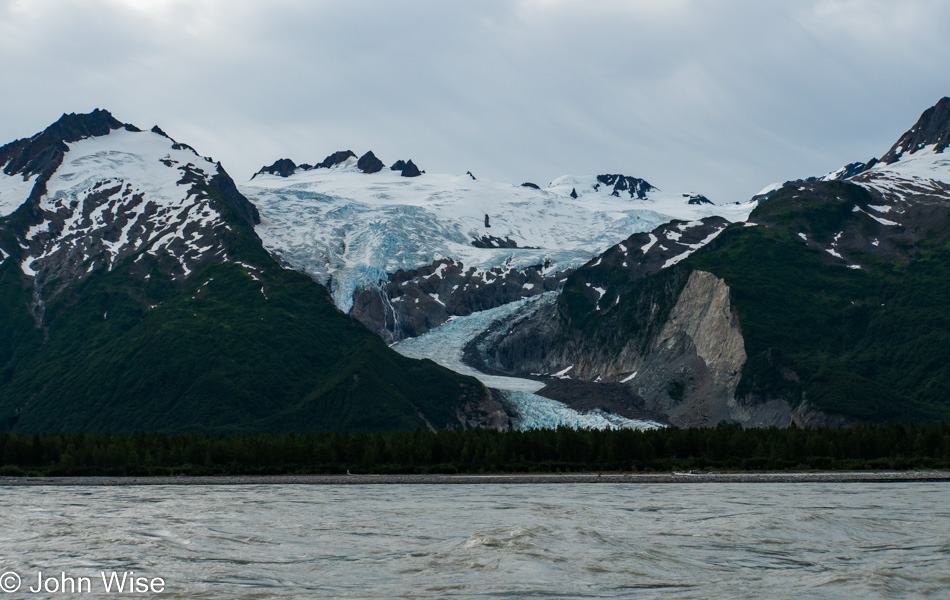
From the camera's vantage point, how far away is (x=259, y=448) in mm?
162500

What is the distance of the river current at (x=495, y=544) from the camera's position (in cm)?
6019

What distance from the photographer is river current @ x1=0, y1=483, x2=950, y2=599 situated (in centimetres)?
6019

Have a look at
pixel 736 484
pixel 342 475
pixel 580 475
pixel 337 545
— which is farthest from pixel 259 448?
pixel 337 545

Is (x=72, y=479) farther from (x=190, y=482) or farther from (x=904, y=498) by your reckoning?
(x=904, y=498)

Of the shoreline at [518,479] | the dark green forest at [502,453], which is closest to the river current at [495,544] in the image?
the shoreline at [518,479]

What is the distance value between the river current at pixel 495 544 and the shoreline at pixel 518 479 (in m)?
18.5

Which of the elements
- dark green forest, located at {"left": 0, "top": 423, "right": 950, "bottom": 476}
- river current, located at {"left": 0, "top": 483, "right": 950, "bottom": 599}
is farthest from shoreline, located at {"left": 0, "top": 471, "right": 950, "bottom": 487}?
river current, located at {"left": 0, "top": 483, "right": 950, "bottom": 599}

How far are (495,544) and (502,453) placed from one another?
84.1 meters

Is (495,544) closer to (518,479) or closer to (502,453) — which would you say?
(518,479)

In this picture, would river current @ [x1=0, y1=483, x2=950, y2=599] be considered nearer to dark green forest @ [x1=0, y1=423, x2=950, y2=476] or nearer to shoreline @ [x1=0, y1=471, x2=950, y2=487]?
shoreline @ [x1=0, y1=471, x2=950, y2=487]

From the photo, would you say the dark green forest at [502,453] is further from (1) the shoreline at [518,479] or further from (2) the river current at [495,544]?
(2) the river current at [495,544]

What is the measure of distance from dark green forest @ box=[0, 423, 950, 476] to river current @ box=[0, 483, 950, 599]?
35.9 m

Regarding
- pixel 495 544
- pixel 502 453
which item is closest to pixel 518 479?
pixel 502 453

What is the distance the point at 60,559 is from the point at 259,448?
3694 inches
